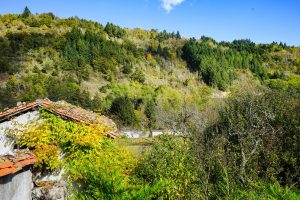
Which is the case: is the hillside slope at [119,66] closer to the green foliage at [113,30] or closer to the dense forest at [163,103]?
the green foliage at [113,30]

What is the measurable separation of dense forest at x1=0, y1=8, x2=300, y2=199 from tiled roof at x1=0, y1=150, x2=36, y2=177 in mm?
1917

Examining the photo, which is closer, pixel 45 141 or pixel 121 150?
pixel 45 141

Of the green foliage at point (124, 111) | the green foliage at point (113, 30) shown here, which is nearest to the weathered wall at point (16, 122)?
the green foliage at point (124, 111)

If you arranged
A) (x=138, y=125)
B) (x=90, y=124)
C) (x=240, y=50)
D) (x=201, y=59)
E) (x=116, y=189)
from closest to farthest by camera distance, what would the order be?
1. (x=116, y=189)
2. (x=90, y=124)
3. (x=138, y=125)
4. (x=201, y=59)
5. (x=240, y=50)

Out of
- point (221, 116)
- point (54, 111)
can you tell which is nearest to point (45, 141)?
point (54, 111)

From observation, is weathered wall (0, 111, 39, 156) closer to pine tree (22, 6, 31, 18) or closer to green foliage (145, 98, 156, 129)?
green foliage (145, 98, 156, 129)

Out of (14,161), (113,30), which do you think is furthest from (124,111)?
(113,30)

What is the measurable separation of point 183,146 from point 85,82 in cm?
8870

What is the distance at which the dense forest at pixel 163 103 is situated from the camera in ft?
45.8

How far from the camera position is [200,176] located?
14328 millimetres

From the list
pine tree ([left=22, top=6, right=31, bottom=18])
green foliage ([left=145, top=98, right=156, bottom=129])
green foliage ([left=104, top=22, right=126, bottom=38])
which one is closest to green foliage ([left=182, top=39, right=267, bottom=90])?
green foliage ([left=104, top=22, right=126, bottom=38])

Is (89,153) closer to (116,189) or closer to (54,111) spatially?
(54,111)

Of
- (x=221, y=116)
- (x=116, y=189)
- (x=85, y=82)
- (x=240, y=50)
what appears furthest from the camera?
(x=240, y=50)

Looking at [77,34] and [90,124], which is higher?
[77,34]
